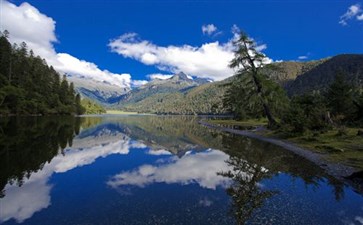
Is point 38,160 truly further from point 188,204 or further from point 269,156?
point 269,156

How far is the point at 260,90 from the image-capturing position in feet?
167

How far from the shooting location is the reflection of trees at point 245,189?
1251cm

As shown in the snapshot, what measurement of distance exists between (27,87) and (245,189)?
136m

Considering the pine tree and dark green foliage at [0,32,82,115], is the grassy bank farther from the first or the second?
dark green foliage at [0,32,82,115]

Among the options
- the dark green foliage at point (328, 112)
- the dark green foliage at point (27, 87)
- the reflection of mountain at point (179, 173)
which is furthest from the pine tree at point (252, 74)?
the dark green foliage at point (27, 87)

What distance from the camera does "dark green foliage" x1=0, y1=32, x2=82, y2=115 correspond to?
10738 centimetres

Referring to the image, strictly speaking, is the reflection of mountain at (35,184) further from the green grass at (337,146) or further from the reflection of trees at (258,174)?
the green grass at (337,146)

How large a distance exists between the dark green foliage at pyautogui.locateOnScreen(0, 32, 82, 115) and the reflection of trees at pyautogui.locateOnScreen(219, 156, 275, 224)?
101779 millimetres

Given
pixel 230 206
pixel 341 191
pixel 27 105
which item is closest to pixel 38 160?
pixel 230 206

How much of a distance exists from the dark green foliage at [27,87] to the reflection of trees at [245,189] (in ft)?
334

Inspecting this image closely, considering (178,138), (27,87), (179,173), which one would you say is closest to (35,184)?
(179,173)

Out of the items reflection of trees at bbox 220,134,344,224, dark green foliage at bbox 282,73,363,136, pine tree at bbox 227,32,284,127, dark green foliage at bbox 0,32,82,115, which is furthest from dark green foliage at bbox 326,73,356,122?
dark green foliage at bbox 0,32,82,115

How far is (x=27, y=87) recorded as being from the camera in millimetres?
128250

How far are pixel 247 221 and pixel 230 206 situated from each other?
184 centimetres
